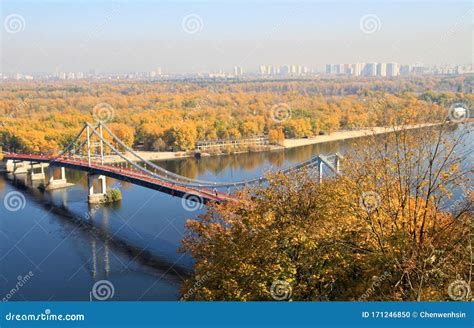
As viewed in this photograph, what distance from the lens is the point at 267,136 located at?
22047 mm

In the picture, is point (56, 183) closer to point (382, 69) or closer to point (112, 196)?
point (112, 196)

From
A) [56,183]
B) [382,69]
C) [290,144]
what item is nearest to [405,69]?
[382,69]

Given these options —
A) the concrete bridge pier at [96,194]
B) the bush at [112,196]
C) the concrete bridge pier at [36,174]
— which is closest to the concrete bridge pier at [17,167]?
the concrete bridge pier at [36,174]

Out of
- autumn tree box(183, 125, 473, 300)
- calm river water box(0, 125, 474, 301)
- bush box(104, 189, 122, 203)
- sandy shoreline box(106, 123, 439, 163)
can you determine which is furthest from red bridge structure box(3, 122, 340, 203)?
autumn tree box(183, 125, 473, 300)

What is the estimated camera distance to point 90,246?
909 cm

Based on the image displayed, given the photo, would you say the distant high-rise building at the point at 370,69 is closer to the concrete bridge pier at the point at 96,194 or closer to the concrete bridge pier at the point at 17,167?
the concrete bridge pier at the point at 17,167

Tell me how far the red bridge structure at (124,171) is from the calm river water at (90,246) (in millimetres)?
412

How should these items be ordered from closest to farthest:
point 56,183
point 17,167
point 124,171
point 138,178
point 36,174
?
point 138,178 → point 124,171 → point 56,183 → point 36,174 → point 17,167

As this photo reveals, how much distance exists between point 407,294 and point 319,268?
0.64 m

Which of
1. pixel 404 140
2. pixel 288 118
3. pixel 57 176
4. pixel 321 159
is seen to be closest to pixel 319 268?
pixel 404 140

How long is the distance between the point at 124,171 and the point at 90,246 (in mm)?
4404

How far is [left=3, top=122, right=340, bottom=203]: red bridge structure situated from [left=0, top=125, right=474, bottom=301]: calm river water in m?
0.41

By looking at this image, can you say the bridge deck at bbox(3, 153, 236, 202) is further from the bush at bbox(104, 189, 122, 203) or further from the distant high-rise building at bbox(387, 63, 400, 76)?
the distant high-rise building at bbox(387, 63, 400, 76)

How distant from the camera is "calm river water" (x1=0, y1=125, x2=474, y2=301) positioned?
709 cm
